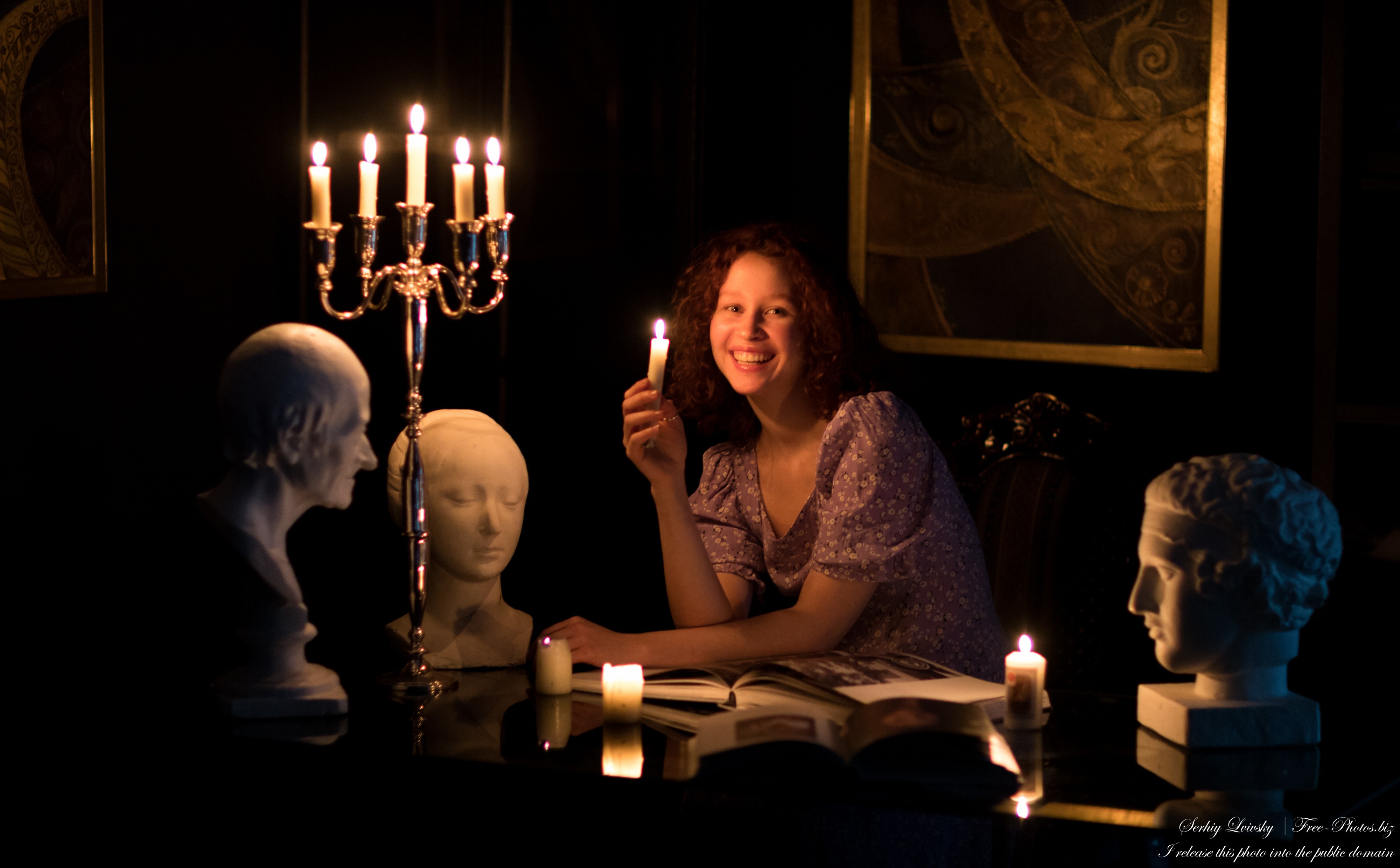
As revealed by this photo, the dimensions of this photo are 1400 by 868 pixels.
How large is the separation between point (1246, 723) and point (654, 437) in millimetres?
979

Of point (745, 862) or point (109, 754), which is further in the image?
point (745, 862)

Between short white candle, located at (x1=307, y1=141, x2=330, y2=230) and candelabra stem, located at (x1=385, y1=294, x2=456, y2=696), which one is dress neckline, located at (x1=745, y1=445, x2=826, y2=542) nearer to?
candelabra stem, located at (x1=385, y1=294, x2=456, y2=696)

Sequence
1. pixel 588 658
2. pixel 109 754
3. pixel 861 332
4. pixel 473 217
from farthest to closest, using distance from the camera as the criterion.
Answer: pixel 861 332, pixel 588 658, pixel 473 217, pixel 109 754

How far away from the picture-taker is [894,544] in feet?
7.07

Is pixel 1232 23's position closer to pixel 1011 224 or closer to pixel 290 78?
pixel 1011 224

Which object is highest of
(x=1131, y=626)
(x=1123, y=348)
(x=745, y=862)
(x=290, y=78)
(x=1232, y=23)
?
(x=1232, y=23)

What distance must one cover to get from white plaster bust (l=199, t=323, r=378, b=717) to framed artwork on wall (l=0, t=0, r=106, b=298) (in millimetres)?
520

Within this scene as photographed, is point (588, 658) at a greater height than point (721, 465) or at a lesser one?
lesser

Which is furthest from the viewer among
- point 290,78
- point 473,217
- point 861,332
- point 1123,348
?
point 1123,348

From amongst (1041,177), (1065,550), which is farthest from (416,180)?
(1041,177)

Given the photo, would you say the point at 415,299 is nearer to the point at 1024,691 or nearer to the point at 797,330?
the point at 797,330

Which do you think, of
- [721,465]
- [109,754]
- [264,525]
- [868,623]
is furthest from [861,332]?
[109,754]

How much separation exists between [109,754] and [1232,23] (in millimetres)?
2539

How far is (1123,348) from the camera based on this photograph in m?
2.88
